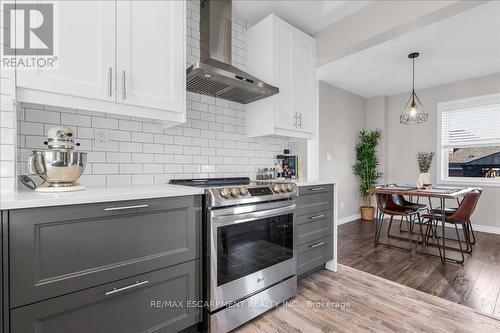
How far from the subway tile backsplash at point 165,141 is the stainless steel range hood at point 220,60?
0.47 ft

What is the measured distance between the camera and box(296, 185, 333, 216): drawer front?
7.47 feet

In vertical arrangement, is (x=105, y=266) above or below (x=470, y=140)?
below


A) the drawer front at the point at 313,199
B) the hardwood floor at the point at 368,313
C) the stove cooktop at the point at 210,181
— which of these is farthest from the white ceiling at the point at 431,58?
the hardwood floor at the point at 368,313

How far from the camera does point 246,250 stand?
69.9 inches

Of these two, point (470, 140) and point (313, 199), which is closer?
point (313, 199)

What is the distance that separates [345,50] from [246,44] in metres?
1.08

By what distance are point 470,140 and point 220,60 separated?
486 centimetres

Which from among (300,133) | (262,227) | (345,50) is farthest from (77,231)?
(345,50)

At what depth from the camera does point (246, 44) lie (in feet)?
8.75

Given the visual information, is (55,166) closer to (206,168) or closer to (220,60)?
(206,168)

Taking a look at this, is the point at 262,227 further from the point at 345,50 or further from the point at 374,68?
the point at 374,68

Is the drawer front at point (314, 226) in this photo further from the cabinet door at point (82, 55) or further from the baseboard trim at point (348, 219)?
the baseboard trim at point (348, 219)

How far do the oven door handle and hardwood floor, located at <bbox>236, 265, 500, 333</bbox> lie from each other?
77cm

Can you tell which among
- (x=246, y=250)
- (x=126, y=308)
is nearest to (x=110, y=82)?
(x=126, y=308)
